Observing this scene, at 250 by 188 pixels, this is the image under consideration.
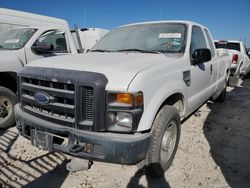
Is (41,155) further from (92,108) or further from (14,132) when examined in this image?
(92,108)

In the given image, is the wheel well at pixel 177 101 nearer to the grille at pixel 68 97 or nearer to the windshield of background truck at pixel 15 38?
the grille at pixel 68 97

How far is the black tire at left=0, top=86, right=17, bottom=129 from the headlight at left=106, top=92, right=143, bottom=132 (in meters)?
2.74

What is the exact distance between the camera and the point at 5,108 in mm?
4598

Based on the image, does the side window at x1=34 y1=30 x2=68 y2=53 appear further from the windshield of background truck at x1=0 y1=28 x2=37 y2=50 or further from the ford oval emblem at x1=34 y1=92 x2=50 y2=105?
the ford oval emblem at x1=34 y1=92 x2=50 y2=105

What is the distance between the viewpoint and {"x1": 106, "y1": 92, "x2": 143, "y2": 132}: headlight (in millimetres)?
2504

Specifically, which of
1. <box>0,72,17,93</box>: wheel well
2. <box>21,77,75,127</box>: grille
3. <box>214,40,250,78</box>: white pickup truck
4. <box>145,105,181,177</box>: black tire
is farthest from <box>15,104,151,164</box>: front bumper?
<box>214,40,250,78</box>: white pickup truck

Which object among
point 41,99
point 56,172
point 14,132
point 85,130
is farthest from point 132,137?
point 14,132

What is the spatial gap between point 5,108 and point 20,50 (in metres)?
1.14

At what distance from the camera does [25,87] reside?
3.07 metres

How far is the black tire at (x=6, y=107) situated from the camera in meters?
4.50

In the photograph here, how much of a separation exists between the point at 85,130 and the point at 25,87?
1.03m

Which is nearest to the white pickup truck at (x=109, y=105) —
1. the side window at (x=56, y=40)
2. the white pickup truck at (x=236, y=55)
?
the side window at (x=56, y=40)

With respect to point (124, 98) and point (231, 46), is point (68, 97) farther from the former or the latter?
point (231, 46)

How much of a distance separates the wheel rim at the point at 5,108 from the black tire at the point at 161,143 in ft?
9.32
